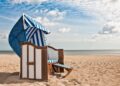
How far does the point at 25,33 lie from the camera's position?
12273 millimetres

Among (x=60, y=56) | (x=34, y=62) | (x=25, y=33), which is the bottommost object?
(x=34, y=62)

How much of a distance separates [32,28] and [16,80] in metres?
2.92

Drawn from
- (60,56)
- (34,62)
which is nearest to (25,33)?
(34,62)

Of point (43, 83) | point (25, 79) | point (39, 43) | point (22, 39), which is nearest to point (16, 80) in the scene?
point (25, 79)

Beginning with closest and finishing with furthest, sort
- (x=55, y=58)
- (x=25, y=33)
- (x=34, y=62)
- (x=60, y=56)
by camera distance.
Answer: (x=34, y=62) < (x=25, y=33) < (x=55, y=58) < (x=60, y=56)

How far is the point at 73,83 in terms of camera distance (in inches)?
425

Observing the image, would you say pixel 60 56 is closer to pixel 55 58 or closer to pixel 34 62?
pixel 55 58

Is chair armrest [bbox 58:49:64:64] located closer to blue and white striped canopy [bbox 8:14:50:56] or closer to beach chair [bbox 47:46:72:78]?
beach chair [bbox 47:46:72:78]

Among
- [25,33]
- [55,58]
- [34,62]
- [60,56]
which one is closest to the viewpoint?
[34,62]

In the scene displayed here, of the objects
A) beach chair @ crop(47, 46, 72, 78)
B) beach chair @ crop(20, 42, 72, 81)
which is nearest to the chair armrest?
beach chair @ crop(47, 46, 72, 78)

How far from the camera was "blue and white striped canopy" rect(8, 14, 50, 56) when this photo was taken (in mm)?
12367

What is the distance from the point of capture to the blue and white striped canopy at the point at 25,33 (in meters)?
12.4

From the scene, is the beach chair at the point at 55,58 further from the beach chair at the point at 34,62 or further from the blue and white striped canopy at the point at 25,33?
the beach chair at the point at 34,62

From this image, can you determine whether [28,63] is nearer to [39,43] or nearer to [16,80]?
[16,80]
